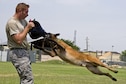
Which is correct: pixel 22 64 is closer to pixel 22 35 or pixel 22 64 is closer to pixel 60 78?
pixel 22 35

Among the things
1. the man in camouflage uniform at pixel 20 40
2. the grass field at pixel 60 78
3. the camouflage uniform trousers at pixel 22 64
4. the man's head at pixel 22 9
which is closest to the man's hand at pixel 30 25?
the man in camouflage uniform at pixel 20 40

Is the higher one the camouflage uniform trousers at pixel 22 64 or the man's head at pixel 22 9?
the man's head at pixel 22 9

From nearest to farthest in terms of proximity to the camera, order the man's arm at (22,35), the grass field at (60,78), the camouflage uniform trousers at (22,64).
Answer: the man's arm at (22,35), the camouflage uniform trousers at (22,64), the grass field at (60,78)

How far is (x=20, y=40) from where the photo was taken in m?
6.79

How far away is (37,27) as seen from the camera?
7.20 meters

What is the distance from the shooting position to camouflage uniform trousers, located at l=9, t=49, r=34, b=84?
702 centimetres

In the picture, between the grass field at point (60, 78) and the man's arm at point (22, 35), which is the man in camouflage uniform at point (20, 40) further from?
the grass field at point (60, 78)

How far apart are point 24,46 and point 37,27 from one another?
1.43 ft

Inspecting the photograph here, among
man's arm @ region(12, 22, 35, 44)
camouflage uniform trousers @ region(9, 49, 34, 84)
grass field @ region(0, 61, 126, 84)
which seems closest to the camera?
man's arm @ region(12, 22, 35, 44)

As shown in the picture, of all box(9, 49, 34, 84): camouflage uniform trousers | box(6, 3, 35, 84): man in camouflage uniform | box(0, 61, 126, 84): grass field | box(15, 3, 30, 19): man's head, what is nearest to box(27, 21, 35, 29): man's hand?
box(6, 3, 35, 84): man in camouflage uniform

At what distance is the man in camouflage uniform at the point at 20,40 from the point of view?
6801mm

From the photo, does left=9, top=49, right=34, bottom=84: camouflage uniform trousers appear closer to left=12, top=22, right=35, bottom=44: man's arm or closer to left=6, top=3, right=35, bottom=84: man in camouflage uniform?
left=6, top=3, right=35, bottom=84: man in camouflage uniform

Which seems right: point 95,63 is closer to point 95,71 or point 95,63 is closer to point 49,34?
point 95,71

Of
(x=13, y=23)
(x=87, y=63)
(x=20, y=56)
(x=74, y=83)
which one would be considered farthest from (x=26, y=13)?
(x=74, y=83)
